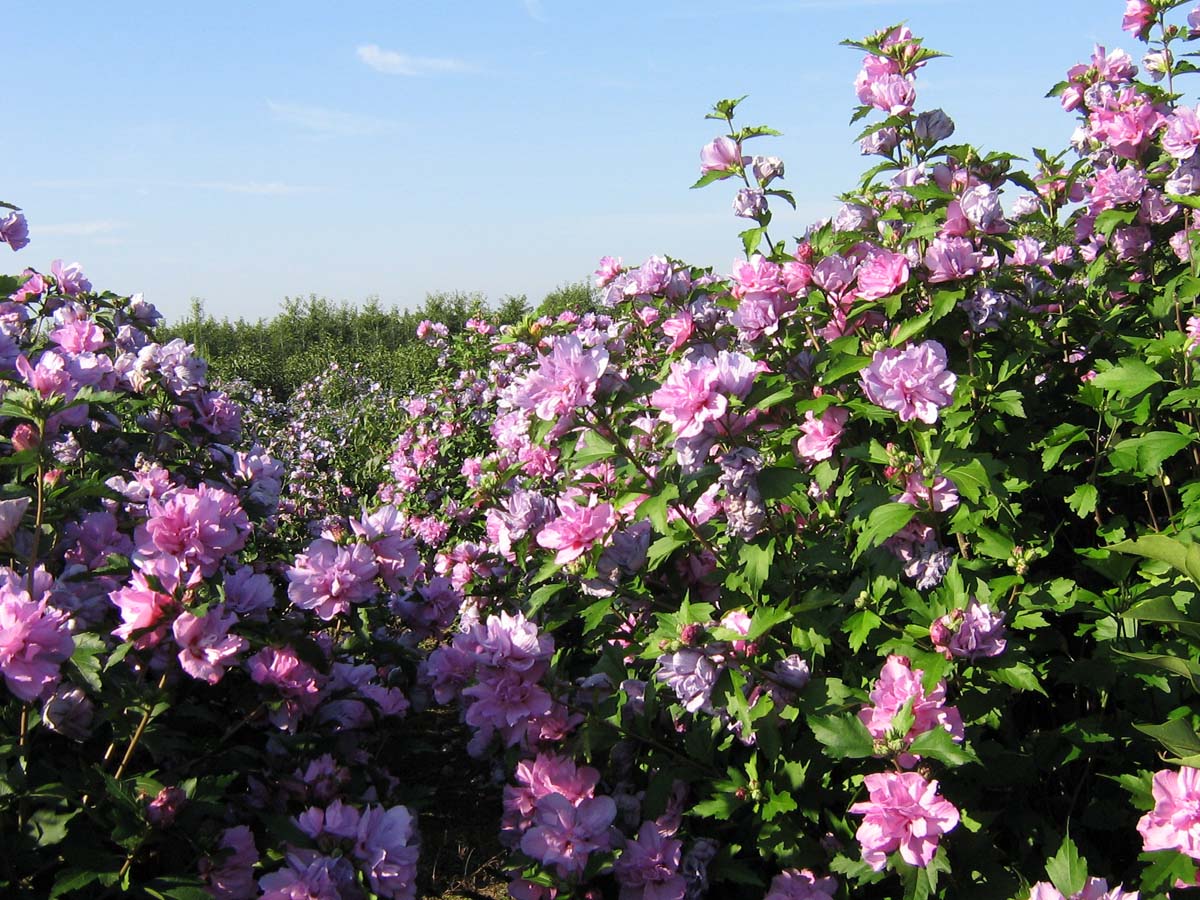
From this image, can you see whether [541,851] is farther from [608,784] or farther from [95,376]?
[95,376]

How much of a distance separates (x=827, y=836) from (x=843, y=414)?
993 millimetres

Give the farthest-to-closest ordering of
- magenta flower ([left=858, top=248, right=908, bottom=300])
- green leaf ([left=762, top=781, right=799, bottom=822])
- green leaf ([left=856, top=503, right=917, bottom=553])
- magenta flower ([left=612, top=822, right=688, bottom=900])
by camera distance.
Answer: magenta flower ([left=858, top=248, right=908, bottom=300]), magenta flower ([left=612, top=822, right=688, bottom=900]), green leaf ([left=762, top=781, right=799, bottom=822]), green leaf ([left=856, top=503, right=917, bottom=553])

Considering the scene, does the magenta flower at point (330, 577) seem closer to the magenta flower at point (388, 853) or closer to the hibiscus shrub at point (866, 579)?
the hibiscus shrub at point (866, 579)

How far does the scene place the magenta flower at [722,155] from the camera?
288 cm

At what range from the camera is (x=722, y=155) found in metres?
2.90

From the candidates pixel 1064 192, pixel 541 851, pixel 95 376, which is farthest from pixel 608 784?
pixel 1064 192

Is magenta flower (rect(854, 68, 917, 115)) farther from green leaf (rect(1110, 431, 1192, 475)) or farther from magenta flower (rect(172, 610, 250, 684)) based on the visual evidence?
magenta flower (rect(172, 610, 250, 684))

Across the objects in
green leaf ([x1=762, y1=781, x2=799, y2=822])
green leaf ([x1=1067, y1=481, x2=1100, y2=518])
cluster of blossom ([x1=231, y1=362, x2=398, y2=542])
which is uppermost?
green leaf ([x1=1067, y1=481, x2=1100, y2=518])

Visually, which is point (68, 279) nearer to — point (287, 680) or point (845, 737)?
point (287, 680)

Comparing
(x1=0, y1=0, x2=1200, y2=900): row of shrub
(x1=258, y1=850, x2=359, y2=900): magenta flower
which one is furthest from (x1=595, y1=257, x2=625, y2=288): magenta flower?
(x1=258, y1=850, x2=359, y2=900): magenta flower

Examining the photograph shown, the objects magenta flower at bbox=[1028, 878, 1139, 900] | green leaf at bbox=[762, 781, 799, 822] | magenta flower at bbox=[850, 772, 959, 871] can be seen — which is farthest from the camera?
green leaf at bbox=[762, 781, 799, 822]

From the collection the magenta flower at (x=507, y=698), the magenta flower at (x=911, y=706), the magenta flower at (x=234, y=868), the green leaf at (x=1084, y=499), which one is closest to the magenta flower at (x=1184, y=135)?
the green leaf at (x=1084, y=499)

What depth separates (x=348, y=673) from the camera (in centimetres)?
255

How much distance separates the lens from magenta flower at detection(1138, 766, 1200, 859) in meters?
1.63
